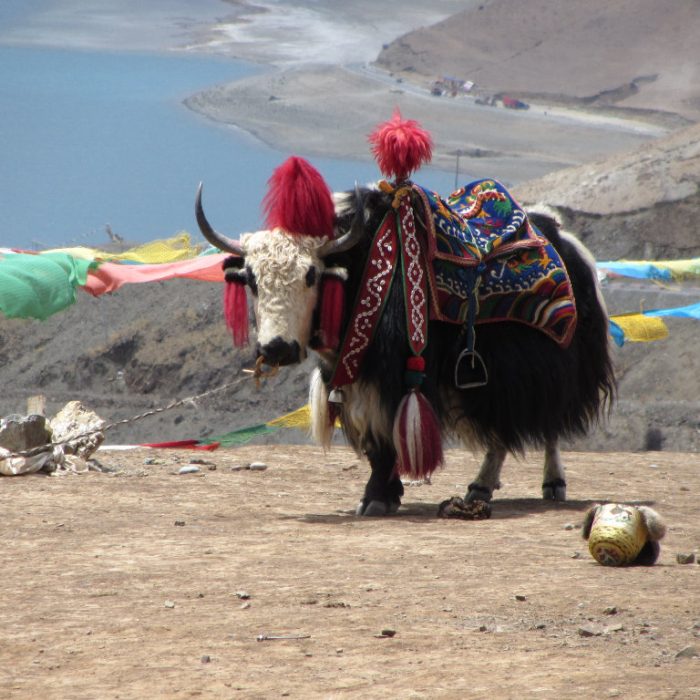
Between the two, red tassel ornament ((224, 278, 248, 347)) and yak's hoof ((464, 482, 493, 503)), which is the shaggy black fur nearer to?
yak's hoof ((464, 482, 493, 503))

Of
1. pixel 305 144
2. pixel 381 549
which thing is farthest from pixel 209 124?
pixel 381 549

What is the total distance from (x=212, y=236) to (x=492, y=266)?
114cm

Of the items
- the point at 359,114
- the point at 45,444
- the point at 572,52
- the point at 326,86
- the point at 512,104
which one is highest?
the point at 572,52

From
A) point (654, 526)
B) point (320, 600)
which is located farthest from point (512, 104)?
point (320, 600)

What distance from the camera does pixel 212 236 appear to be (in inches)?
192

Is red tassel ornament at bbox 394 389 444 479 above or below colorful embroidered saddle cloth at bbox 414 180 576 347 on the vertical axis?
below

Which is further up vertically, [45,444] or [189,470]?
[45,444]

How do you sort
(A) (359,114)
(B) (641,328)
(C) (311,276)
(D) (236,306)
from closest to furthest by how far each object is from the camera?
1. (C) (311,276)
2. (D) (236,306)
3. (B) (641,328)
4. (A) (359,114)

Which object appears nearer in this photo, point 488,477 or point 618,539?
point 618,539

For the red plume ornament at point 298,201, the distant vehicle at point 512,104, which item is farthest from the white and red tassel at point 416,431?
the distant vehicle at point 512,104

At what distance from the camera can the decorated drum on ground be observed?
385 centimetres

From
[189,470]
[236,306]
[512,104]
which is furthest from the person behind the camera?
[512,104]

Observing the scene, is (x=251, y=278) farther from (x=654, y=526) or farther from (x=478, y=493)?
(x=654, y=526)

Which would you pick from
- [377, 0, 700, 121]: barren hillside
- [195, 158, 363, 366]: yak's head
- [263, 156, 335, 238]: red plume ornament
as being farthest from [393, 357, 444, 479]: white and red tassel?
[377, 0, 700, 121]: barren hillside
